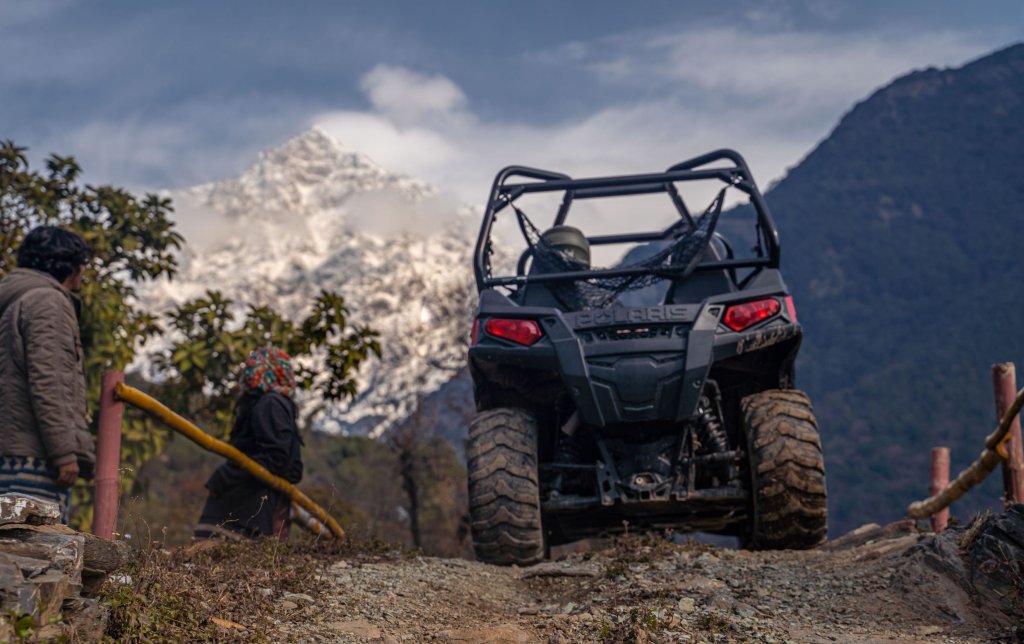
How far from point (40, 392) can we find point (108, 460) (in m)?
0.42

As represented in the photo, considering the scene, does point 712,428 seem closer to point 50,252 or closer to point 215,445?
point 215,445

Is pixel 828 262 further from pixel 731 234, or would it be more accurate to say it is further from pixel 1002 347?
pixel 1002 347

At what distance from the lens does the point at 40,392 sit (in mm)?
4559

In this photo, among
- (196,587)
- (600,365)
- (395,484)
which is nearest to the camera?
(196,587)

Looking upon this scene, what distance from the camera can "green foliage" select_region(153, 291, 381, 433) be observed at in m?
8.41

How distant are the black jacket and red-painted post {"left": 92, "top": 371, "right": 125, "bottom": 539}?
1242 millimetres

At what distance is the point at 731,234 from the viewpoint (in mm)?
154625

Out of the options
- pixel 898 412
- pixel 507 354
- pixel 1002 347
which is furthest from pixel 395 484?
pixel 1002 347

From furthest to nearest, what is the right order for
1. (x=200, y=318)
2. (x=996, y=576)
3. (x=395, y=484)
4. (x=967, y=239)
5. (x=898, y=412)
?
1. (x=967, y=239)
2. (x=898, y=412)
3. (x=395, y=484)
4. (x=200, y=318)
5. (x=996, y=576)

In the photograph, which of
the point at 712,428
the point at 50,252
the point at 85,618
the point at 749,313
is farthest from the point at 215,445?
the point at 749,313

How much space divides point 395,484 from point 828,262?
127m

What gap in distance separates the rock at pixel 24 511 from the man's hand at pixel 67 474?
1596 millimetres

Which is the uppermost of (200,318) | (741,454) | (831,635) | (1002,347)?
(1002,347)

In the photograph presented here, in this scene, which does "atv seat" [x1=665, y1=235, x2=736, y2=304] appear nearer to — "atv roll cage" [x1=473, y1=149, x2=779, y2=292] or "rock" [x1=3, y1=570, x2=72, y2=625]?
"atv roll cage" [x1=473, y1=149, x2=779, y2=292]
